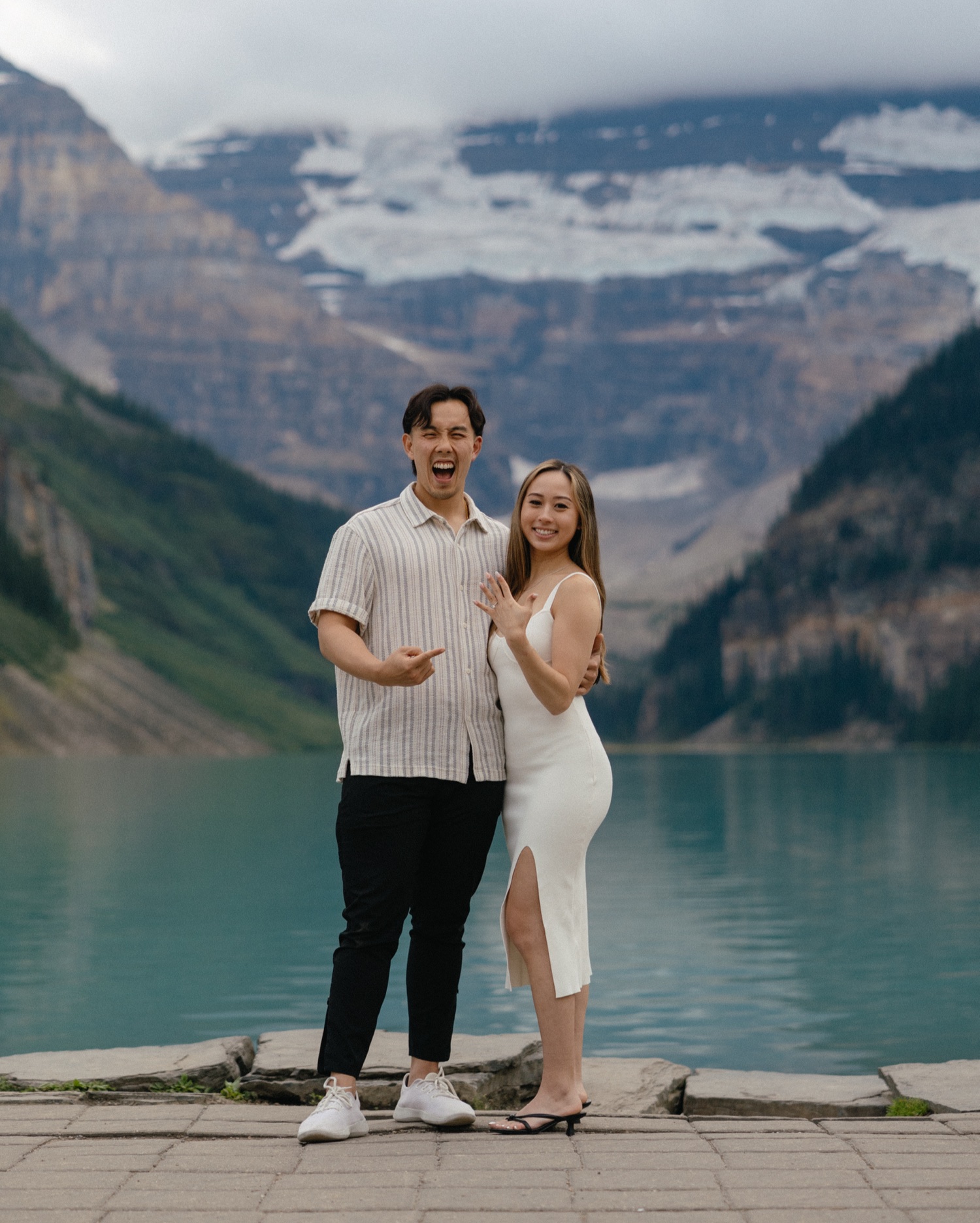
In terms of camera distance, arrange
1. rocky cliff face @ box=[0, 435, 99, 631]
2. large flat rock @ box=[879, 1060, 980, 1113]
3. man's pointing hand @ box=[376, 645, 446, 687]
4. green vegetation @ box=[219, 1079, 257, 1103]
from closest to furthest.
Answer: man's pointing hand @ box=[376, 645, 446, 687] < large flat rock @ box=[879, 1060, 980, 1113] < green vegetation @ box=[219, 1079, 257, 1103] < rocky cliff face @ box=[0, 435, 99, 631]

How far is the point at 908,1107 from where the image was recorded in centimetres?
919

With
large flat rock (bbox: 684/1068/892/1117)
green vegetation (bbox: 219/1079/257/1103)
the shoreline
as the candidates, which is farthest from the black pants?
large flat rock (bbox: 684/1068/892/1117)

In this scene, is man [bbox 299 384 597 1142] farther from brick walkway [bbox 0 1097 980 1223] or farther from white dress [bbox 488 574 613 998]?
brick walkway [bbox 0 1097 980 1223]

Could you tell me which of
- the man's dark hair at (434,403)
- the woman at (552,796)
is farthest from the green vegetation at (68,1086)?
the man's dark hair at (434,403)

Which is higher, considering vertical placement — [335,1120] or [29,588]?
[29,588]

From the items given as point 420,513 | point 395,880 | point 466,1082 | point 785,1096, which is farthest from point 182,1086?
point 420,513

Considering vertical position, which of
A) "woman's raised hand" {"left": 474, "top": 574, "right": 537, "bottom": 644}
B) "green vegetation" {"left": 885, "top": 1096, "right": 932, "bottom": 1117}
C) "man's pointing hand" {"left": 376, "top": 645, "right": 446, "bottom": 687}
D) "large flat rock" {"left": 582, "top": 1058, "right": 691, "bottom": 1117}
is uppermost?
"woman's raised hand" {"left": 474, "top": 574, "right": 537, "bottom": 644}

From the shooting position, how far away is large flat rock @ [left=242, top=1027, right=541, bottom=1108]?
9617 millimetres

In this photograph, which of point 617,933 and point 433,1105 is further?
point 617,933

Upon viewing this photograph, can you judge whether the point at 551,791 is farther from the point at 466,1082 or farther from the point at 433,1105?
the point at 466,1082

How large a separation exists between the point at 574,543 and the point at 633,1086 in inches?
149

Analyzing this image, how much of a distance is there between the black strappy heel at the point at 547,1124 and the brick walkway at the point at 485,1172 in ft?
0.29

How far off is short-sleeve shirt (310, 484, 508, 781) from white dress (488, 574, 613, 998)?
15cm

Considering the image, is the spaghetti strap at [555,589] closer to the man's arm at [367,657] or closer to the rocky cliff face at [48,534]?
the man's arm at [367,657]
